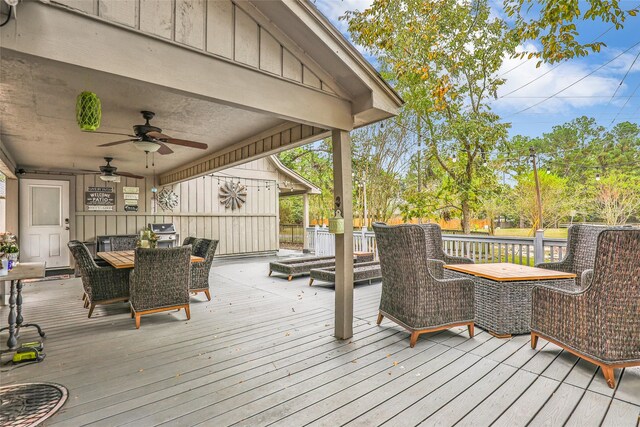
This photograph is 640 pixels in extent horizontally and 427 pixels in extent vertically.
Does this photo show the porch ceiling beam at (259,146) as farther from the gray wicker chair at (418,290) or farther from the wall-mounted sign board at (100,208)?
the wall-mounted sign board at (100,208)

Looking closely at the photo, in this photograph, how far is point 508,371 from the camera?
252 cm

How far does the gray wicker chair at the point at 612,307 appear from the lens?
2215mm

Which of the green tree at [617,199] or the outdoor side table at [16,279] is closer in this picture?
the outdoor side table at [16,279]

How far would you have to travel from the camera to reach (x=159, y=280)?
371 centimetres

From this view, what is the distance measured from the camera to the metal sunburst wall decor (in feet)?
33.2

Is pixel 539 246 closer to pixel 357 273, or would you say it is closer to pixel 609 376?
pixel 357 273

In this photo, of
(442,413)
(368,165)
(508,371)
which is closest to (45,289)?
(442,413)

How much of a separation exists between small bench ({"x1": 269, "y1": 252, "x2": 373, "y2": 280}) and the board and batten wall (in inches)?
146

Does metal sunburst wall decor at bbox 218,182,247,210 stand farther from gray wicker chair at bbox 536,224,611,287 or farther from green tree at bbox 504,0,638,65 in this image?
gray wicker chair at bbox 536,224,611,287

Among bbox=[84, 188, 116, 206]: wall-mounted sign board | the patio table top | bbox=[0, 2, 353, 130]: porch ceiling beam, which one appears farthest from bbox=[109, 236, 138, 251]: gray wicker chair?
the patio table top

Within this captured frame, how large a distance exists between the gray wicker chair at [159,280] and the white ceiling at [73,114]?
5.31 feet

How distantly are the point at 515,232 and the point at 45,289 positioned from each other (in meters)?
20.9

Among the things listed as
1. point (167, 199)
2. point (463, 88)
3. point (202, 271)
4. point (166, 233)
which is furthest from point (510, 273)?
point (167, 199)

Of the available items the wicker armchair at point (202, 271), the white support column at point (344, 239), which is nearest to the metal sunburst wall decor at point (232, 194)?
the wicker armchair at point (202, 271)
